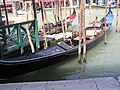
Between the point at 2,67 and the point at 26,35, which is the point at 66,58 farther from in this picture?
the point at 2,67

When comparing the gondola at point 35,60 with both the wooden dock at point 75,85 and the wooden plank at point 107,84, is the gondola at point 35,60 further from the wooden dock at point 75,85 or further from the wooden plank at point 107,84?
the wooden plank at point 107,84

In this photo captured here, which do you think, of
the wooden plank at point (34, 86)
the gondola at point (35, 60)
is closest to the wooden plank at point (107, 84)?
the wooden plank at point (34, 86)

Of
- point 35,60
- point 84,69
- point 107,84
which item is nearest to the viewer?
point 107,84

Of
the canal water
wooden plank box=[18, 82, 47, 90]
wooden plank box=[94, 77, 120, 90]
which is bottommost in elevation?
the canal water

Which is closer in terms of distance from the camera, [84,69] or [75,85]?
[75,85]

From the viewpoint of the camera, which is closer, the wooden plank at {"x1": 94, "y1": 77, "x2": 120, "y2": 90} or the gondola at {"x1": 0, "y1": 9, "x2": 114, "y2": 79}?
the wooden plank at {"x1": 94, "y1": 77, "x2": 120, "y2": 90}

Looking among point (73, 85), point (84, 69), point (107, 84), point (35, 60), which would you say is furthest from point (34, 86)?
point (84, 69)

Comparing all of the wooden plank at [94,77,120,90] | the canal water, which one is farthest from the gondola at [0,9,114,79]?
the wooden plank at [94,77,120,90]

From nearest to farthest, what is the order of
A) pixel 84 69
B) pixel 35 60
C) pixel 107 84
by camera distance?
pixel 107 84 < pixel 35 60 < pixel 84 69

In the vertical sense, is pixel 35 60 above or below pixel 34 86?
below

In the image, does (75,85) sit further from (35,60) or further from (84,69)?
(84,69)

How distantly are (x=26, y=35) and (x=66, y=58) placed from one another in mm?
1524

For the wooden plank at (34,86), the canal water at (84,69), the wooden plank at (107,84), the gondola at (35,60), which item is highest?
the wooden plank at (107,84)

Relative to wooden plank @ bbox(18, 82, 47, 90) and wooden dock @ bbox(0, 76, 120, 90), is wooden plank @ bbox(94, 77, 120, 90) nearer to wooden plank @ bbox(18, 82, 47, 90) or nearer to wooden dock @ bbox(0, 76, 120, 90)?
wooden dock @ bbox(0, 76, 120, 90)
